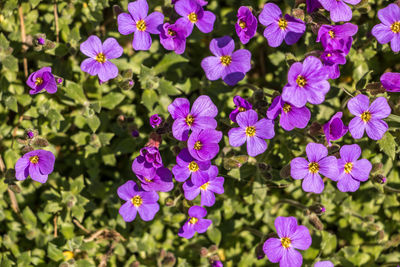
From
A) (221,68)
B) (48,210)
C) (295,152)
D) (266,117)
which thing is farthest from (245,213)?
(48,210)

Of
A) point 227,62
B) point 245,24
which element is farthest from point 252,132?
point 245,24

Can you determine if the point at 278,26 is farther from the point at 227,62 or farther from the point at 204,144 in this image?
the point at 204,144

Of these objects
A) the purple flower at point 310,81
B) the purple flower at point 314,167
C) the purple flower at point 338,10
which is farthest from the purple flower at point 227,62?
the purple flower at point 314,167

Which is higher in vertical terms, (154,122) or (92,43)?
(92,43)

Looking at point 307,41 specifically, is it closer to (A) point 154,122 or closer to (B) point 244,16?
(B) point 244,16

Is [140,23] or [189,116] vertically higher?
[140,23]

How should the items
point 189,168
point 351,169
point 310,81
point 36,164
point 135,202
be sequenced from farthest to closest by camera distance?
point 135,202 → point 351,169 → point 36,164 → point 189,168 → point 310,81
